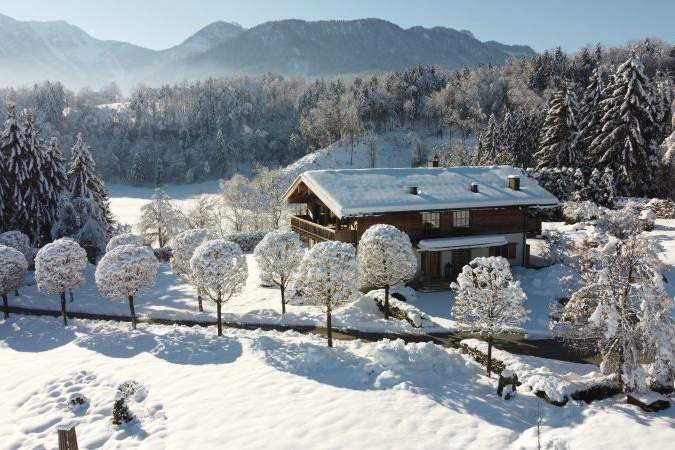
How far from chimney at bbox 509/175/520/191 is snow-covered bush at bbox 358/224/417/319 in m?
13.2

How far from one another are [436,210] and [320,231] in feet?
25.2

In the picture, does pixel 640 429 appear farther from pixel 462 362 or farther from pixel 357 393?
pixel 357 393

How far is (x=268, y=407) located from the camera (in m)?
15.1

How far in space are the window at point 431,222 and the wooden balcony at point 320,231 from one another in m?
4.78

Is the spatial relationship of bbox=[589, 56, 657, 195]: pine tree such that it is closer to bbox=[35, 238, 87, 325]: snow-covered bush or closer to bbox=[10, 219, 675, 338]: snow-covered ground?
bbox=[10, 219, 675, 338]: snow-covered ground

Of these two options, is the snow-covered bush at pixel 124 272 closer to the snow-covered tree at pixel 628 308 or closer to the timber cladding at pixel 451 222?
the timber cladding at pixel 451 222

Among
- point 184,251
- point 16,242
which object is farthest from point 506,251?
point 16,242

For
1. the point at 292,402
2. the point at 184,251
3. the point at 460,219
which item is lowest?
the point at 292,402

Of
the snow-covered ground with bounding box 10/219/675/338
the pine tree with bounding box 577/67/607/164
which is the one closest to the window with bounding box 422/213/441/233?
the snow-covered ground with bounding box 10/219/675/338

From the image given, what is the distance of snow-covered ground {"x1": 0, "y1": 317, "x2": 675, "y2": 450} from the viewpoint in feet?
44.7

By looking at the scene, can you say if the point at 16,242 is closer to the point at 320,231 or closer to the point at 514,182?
the point at 320,231

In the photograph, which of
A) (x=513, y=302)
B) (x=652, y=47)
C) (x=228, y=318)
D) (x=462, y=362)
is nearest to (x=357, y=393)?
(x=462, y=362)

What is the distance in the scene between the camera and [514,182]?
33.6 meters

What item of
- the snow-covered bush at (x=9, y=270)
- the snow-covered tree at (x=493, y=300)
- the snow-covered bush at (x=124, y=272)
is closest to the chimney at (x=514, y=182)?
the snow-covered tree at (x=493, y=300)
